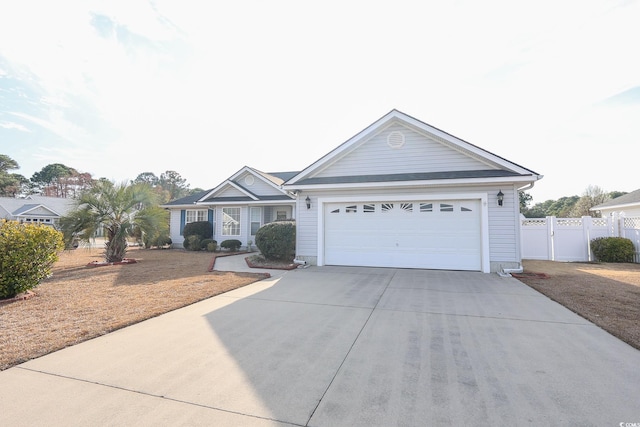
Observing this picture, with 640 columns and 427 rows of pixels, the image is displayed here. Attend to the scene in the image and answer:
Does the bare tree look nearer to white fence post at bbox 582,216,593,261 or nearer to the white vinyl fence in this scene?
the white vinyl fence

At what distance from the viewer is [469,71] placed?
8.98 m

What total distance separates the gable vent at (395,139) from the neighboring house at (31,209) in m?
32.1

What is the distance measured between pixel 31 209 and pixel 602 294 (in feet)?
132

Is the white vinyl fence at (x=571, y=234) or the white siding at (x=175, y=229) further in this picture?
the white siding at (x=175, y=229)

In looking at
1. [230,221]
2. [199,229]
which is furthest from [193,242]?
[230,221]

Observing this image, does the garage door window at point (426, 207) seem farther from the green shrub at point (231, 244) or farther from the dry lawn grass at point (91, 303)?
the green shrub at point (231, 244)

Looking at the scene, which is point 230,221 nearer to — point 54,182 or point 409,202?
point 409,202

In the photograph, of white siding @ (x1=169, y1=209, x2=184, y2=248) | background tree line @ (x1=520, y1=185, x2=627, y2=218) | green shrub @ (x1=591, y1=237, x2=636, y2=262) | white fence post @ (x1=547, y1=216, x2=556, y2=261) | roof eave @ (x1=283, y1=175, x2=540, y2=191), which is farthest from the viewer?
background tree line @ (x1=520, y1=185, x2=627, y2=218)

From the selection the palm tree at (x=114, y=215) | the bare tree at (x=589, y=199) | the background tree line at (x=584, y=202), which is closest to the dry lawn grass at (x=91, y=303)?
the palm tree at (x=114, y=215)

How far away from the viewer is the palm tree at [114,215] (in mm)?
10508

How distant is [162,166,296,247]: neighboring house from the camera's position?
17078mm

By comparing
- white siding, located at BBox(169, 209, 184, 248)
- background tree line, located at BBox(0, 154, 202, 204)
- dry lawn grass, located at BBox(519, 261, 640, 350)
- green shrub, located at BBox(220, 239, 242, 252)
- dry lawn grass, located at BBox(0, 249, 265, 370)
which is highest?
background tree line, located at BBox(0, 154, 202, 204)

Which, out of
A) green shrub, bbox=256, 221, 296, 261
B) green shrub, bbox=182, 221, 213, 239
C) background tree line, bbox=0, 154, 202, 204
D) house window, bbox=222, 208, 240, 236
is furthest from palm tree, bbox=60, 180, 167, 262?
background tree line, bbox=0, 154, 202, 204

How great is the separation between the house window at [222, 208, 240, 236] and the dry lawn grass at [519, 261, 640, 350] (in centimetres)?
1444
